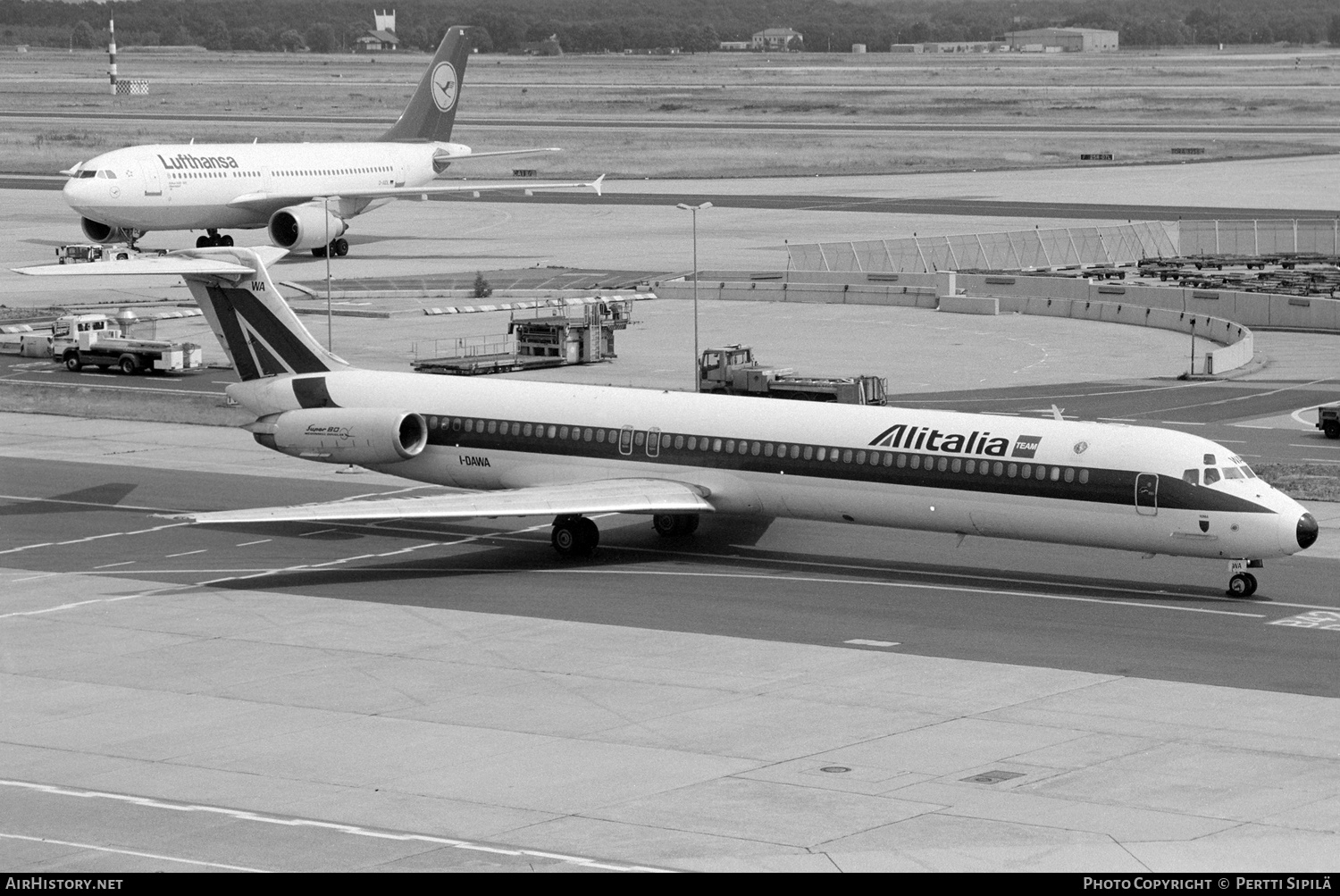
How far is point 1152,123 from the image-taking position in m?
194

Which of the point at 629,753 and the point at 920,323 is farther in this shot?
the point at 920,323

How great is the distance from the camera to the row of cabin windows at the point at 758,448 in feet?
126

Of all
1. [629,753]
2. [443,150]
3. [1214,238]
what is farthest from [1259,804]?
[443,150]

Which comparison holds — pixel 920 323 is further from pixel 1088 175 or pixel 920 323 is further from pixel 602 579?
pixel 1088 175

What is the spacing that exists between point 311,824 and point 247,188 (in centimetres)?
7708

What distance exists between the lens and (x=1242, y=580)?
37.8m

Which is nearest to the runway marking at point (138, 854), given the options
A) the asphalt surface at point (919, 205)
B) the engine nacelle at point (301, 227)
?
the engine nacelle at point (301, 227)

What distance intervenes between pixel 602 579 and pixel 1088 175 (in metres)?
106

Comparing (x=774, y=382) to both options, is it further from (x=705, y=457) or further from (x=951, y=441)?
(x=951, y=441)

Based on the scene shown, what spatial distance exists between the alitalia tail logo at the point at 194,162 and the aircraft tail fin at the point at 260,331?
49.9 meters

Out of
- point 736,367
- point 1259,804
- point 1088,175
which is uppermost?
point 1088,175

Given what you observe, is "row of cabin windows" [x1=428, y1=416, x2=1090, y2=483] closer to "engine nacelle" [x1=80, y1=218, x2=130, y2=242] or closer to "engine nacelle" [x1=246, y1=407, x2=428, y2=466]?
"engine nacelle" [x1=246, y1=407, x2=428, y2=466]

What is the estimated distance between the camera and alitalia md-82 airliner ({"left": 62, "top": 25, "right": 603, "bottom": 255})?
93.1 meters

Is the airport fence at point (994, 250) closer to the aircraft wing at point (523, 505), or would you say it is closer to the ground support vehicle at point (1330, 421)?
the ground support vehicle at point (1330, 421)
